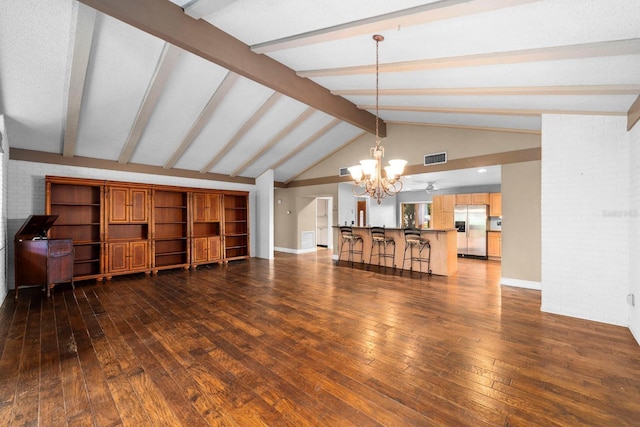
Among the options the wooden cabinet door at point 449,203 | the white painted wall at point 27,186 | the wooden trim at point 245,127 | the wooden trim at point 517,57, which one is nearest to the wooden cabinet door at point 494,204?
the wooden cabinet door at point 449,203

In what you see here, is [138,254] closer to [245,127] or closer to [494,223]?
[245,127]

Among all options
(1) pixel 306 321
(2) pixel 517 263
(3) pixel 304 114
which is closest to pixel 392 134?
(3) pixel 304 114

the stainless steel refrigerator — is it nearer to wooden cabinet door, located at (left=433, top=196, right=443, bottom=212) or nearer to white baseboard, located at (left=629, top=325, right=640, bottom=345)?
wooden cabinet door, located at (left=433, top=196, right=443, bottom=212)

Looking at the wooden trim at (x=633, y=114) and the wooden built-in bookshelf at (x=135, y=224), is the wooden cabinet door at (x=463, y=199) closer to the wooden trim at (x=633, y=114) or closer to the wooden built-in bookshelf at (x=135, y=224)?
the wooden trim at (x=633, y=114)

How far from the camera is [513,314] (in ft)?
12.7

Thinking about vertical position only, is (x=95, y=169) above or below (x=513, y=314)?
above

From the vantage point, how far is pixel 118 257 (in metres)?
6.08

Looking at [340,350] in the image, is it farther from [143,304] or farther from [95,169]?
[95,169]

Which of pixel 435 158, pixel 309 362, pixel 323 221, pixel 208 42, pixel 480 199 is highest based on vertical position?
pixel 208 42

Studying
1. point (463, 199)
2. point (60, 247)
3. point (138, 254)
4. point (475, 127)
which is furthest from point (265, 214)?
point (463, 199)

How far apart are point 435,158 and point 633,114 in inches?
135

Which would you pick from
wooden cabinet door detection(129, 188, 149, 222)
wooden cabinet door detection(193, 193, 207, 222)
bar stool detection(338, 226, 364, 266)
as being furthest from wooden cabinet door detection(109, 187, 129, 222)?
bar stool detection(338, 226, 364, 266)

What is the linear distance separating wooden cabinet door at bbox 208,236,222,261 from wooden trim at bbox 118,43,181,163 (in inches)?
110

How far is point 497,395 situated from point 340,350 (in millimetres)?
1317
